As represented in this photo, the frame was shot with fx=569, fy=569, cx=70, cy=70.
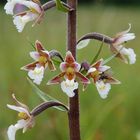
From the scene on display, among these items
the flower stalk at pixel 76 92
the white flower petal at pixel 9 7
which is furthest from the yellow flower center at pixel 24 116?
the white flower petal at pixel 9 7

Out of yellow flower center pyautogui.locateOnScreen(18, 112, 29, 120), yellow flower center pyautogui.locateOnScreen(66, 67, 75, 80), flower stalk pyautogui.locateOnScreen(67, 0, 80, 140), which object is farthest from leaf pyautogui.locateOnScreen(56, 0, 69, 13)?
yellow flower center pyautogui.locateOnScreen(18, 112, 29, 120)

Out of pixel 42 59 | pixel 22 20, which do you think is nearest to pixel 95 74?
pixel 42 59

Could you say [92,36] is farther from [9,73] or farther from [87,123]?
[9,73]

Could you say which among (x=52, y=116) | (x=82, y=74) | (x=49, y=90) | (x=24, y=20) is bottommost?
(x=49, y=90)

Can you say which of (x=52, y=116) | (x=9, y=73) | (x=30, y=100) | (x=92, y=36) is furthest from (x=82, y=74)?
(x=9, y=73)

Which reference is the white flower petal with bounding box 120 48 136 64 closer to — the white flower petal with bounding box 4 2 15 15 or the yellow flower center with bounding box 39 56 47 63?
the yellow flower center with bounding box 39 56 47 63
